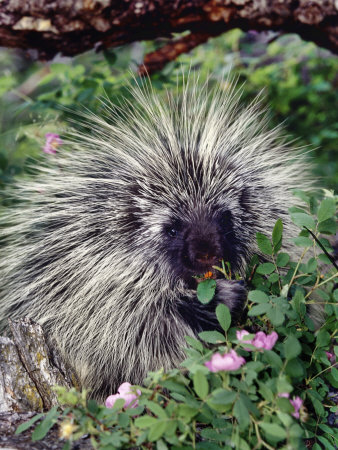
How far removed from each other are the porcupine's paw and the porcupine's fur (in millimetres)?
135

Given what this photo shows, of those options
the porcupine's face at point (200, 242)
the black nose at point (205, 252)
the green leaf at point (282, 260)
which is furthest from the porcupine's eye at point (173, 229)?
the green leaf at point (282, 260)

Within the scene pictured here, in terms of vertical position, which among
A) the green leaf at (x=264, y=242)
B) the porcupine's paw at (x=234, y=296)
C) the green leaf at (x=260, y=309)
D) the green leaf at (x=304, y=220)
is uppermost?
the green leaf at (x=304, y=220)

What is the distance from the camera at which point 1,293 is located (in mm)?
2568

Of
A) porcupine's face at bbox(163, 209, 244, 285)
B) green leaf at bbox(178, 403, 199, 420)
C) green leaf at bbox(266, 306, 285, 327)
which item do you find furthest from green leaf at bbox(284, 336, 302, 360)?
porcupine's face at bbox(163, 209, 244, 285)

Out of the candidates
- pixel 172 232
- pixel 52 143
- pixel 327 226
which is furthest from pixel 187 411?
pixel 52 143

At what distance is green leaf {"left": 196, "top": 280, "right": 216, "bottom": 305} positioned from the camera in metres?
1.80

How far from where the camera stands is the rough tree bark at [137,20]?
2.73 metres

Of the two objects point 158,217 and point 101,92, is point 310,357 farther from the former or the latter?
point 101,92

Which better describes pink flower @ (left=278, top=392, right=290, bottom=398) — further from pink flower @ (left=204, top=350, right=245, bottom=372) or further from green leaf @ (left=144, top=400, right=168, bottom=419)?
green leaf @ (left=144, top=400, right=168, bottom=419)

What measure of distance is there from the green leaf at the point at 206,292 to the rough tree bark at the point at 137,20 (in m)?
1.66

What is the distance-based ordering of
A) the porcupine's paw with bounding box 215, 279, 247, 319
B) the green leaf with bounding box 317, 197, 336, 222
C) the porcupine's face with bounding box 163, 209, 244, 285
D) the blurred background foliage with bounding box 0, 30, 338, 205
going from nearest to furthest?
the green leaf with bounding box 317, 197, 336, 222 < the porcupine's paw with bounding box 215, 279, 247, 319 < the porcupine's face with bounding box 163, 209, 244, 285 < the blurred background foliage with bounding box 0, 30, 338, 205

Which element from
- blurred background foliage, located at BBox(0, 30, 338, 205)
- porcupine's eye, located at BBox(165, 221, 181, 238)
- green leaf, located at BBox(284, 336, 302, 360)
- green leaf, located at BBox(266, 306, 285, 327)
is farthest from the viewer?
blurred background foliage, located at BBox(0, 30, 338, 205)

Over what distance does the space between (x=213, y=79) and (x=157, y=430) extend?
13.1 feet

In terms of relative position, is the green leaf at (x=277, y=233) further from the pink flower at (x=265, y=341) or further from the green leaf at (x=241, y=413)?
the green leaf at (x=241, y=413)
